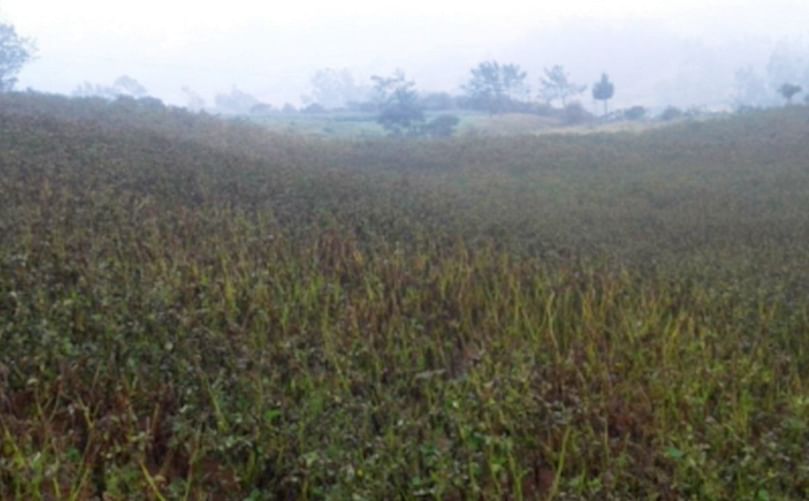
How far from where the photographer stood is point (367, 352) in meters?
5.50

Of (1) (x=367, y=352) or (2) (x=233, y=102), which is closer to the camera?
(1) (x=367, y=352)

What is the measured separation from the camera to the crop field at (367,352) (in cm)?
396

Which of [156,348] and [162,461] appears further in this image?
[156,348]

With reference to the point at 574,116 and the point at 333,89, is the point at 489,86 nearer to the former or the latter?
the point at 574,116

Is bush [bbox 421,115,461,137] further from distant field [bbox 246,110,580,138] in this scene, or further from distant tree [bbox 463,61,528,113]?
distant tree [bbox 463,61,528,113]

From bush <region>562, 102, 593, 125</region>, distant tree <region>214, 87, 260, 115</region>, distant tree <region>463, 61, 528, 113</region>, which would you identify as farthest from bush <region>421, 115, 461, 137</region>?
distant tree <region>214, 87, 260, 115</region>

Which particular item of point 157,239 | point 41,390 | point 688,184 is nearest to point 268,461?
point 41,390

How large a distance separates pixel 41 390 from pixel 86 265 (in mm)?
1957

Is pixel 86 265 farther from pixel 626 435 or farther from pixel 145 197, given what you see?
pixel 626 435

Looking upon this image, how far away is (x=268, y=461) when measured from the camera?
4.12 metres

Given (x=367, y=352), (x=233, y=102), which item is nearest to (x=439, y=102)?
(x=367, y=352)

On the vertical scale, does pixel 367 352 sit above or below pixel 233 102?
below

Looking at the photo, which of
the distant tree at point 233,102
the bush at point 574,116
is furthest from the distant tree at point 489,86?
the distant tree at point 233,102

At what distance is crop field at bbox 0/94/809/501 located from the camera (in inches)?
156
